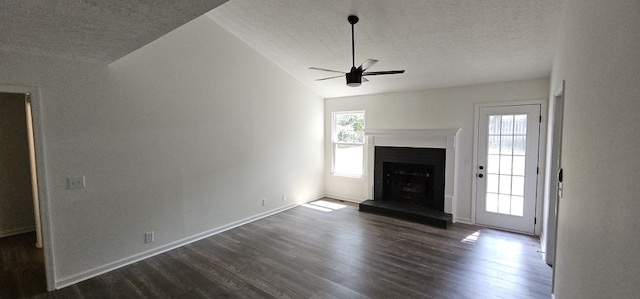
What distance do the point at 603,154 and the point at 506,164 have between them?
364 centimetres

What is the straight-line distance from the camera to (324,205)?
6008mm

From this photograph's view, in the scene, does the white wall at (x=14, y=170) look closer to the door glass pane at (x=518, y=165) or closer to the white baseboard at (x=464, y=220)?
the white baseboard at (x=464, y=220)

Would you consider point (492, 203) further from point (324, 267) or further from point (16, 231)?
point (16, 231)

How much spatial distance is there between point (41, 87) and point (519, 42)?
5187mm

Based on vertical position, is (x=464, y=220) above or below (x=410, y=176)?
below

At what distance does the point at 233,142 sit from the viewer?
4609 mm

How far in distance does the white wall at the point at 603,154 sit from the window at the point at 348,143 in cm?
421

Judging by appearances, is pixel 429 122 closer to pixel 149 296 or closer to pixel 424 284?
pixel 424 284

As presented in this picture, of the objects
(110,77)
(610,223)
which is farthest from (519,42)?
(110,77)

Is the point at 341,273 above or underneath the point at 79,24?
underneath

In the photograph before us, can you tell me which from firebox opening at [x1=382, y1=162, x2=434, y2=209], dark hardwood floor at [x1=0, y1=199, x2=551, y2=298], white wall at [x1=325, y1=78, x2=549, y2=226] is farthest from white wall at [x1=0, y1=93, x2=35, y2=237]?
firebox opening at [x1=382, y1=162, x2=434, y2=209]

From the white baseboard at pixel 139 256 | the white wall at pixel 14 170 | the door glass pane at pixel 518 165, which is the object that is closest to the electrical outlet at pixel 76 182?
the white baseboard at pixel 139 256

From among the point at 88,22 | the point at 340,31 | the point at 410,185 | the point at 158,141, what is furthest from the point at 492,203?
the point at 88,22

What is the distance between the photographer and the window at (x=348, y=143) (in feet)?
20.5
